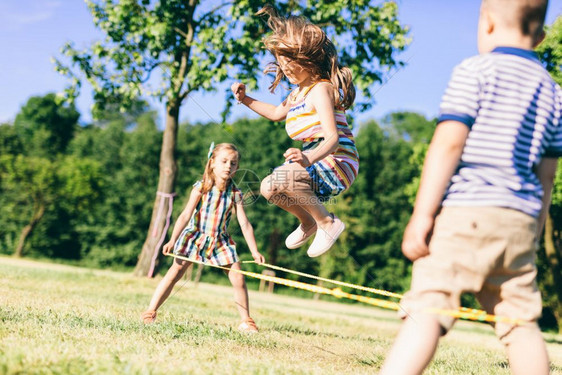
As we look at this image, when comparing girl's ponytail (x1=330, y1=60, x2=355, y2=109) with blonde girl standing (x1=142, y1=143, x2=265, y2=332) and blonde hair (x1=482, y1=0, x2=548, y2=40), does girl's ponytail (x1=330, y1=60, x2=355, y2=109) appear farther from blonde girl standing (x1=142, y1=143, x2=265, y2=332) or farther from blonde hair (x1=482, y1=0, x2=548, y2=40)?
blonde girl standing (x1=142, y1=143, x2=265, y2=332)

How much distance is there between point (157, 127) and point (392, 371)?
4245cm

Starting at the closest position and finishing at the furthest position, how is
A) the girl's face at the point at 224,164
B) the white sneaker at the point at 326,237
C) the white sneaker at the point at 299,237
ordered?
the white sneaker at the point at 326,237 < the white sneaker at the point at 299,237 < the girl's face at the point at 224,164

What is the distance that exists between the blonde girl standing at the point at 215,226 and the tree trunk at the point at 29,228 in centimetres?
3123

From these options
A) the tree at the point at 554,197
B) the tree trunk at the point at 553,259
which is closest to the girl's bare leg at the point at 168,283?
the tree at the point at 554,197

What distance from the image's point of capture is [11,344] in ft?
9.90

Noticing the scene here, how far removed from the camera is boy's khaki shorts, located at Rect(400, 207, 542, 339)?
222 cm

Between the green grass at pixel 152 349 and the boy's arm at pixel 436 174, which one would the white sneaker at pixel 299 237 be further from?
the boy's arm at pixel 436 174

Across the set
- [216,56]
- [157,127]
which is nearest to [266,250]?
[157,127]

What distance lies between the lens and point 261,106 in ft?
14.7

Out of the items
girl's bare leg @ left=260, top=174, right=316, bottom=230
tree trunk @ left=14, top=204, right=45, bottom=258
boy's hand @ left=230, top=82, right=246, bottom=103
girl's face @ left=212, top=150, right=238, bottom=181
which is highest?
boy's hand @ left=230, top=82, right=246, bottom=103

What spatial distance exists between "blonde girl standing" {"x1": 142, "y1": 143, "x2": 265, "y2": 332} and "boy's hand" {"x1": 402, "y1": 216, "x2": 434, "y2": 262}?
3.12m

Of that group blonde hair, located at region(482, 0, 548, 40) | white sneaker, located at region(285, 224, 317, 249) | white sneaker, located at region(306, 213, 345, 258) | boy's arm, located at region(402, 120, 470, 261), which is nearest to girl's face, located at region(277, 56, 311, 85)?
white sneaker, located at region(306, 213, 345, 258)

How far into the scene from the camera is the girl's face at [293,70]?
408 cm

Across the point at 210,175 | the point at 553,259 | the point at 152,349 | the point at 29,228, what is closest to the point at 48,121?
the point at 29,228
